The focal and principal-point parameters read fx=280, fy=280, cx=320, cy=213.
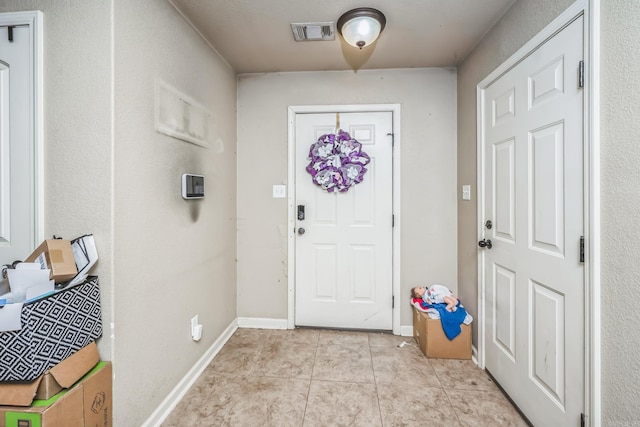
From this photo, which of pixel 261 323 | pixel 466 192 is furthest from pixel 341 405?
pixel 466 192

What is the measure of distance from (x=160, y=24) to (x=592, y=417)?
8.97ft

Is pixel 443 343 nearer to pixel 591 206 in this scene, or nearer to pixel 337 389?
pixel 337 389

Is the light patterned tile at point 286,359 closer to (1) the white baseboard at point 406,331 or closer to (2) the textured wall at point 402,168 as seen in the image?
(2) the textured wall at point 402,168

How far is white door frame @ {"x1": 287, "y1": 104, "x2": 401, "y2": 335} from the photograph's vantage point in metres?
2.47

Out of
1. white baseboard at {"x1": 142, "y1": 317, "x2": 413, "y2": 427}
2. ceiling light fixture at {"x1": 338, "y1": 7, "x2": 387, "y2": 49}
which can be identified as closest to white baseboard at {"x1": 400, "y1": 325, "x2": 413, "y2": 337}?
white baseboard at {"x1": 142, "y1": 317, "x2": 413, "y2": 427}

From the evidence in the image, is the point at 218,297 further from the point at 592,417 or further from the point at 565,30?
the point at 565,30

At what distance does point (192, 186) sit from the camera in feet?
5.78

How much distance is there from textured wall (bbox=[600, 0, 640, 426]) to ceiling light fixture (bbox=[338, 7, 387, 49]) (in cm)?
104

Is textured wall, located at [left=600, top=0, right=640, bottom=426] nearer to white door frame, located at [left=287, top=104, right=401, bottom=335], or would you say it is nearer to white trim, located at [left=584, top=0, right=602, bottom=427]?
white trim, located at [left=584, top=0, right=602, bottom=427]

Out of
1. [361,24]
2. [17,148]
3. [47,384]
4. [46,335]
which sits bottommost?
[47,384]

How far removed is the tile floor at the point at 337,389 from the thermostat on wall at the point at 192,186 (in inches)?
48.2

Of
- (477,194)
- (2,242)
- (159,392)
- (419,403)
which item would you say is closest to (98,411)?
(159,392)

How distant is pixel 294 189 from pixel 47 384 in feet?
6.31

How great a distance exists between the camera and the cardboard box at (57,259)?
Result: 104 cm
